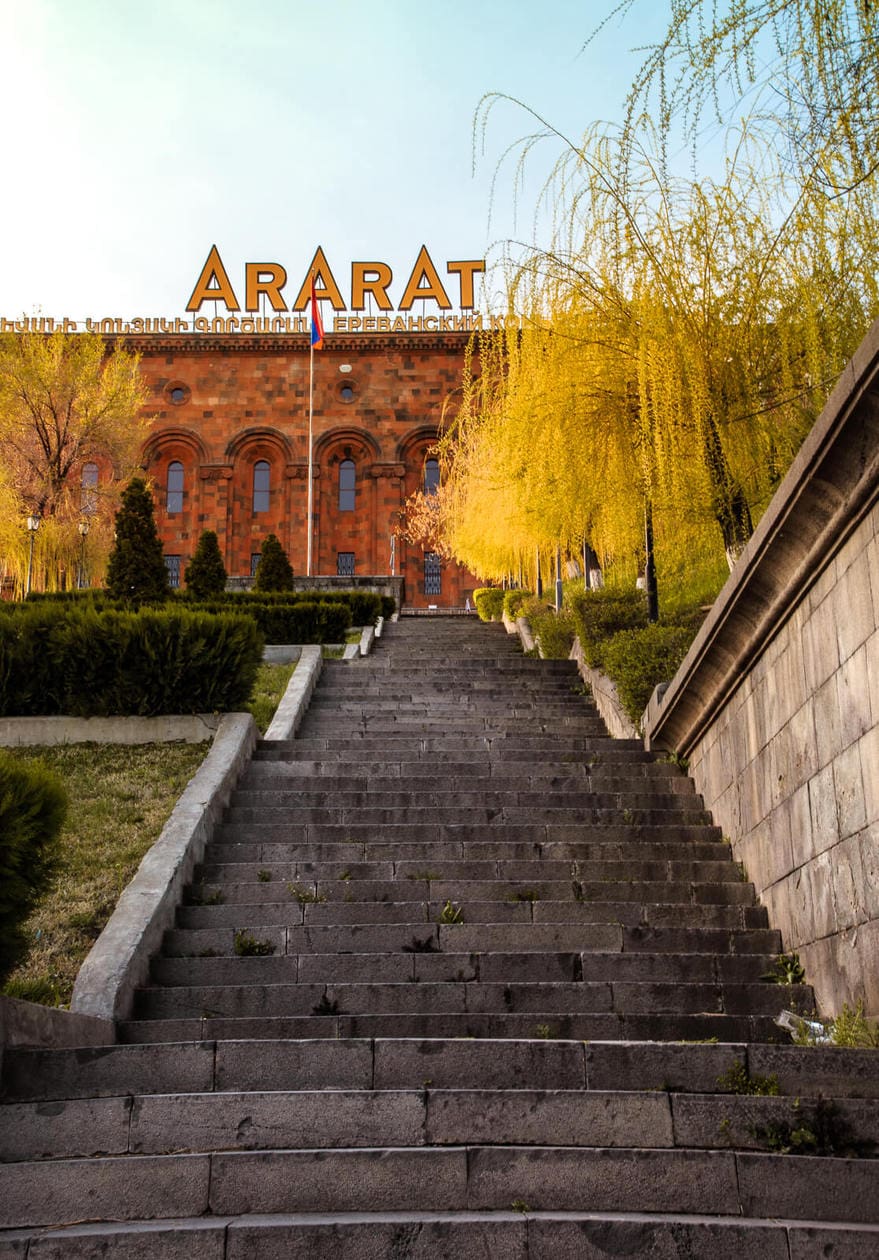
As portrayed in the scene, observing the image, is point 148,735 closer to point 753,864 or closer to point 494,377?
point 494,377

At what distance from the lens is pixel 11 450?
3331 cm

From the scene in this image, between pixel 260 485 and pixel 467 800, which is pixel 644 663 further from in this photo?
pixel 260 485

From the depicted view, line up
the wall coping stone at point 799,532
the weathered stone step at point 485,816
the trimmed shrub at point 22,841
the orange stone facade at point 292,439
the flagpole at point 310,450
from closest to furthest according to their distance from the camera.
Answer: the trimmed shrub at point 22,841 → the wall coping stone at point 799,532 → the weathered stone step at point 485,816 → the flagpole at point 310,450 → the orange stone facade at point 292,439

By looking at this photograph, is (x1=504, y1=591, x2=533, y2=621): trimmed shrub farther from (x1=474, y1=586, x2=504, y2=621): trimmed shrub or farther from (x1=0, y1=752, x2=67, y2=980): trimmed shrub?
(x1=0, y1=752, x2=67, y2=980): trimmed shrub

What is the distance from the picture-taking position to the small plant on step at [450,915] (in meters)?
7.64

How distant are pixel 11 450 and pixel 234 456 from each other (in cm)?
1186

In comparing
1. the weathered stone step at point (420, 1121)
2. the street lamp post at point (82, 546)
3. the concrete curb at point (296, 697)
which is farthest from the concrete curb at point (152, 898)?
the street lamp post at point (82, 546)

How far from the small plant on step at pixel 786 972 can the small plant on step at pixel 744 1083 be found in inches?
74.7

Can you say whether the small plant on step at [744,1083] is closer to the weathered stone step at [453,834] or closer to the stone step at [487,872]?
the stone step at [487,872]

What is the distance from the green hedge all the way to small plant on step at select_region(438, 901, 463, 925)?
18.4ft

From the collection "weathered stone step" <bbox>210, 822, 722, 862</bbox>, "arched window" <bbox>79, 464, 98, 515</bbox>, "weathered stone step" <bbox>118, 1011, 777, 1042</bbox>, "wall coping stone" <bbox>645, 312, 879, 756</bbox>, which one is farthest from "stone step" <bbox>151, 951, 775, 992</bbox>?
"arched window" <bbox>79, 464, 98, 515</bbox>

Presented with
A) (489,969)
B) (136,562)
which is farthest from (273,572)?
(489,969)

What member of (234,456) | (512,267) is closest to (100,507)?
(234,456)

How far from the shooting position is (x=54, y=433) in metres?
33.5
